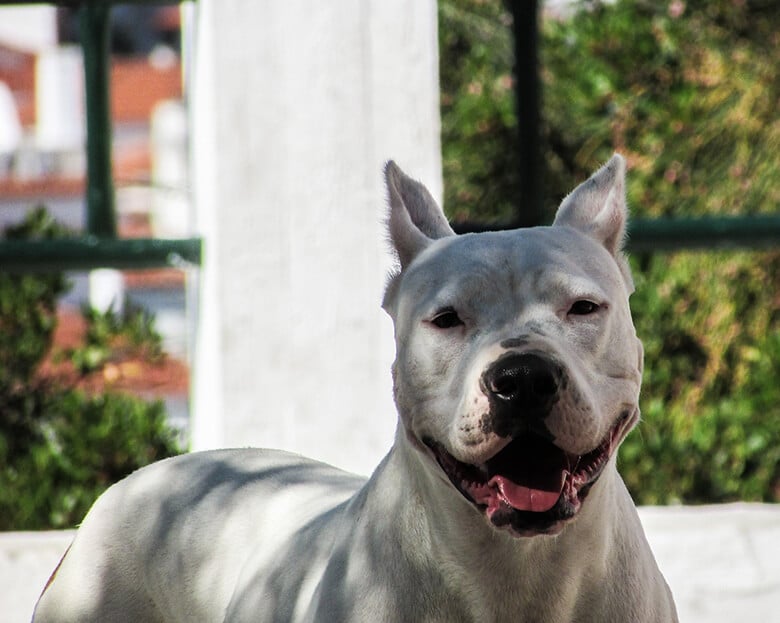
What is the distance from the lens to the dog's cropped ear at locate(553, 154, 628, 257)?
127 inches

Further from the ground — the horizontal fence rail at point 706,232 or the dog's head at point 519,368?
the horizontal fence rail at point 706,232

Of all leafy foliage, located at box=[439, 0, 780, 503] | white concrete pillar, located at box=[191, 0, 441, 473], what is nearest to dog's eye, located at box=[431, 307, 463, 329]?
white concrete pillar, located at box=[191, 0, 441, 473]

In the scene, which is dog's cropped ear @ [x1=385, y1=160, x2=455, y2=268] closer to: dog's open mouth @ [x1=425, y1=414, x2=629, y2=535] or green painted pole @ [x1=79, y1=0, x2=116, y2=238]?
dog's open mouth @ [x1=425, y1=414, x2=629, y2=535]

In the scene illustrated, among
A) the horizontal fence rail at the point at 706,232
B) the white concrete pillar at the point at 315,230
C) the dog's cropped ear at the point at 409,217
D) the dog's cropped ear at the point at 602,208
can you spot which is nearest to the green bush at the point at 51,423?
the white concrete pillar at the point at 315,230

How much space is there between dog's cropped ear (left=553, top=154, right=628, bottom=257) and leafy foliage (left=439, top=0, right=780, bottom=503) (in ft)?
13.8

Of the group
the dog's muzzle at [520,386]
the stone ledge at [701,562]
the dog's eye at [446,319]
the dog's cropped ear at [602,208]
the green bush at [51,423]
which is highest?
the dog's cropped ear at [602,208]

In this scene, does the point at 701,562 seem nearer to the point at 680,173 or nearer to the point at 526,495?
the point at 526,495

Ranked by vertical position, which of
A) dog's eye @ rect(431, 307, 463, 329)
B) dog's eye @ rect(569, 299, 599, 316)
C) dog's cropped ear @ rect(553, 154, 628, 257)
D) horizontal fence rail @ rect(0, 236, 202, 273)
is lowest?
dog's eye @ rect(431, 307, 463, 329)

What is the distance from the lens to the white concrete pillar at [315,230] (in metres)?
4.90

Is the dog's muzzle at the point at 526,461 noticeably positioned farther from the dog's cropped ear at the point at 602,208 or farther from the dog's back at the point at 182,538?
the dog's back at the point at 182,538

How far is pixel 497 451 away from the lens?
2.75 metres

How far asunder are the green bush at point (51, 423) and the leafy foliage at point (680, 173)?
231 centimetres

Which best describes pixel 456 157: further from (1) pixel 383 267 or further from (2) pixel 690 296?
(1) pixel 383 267

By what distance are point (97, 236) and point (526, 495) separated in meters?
2.91
